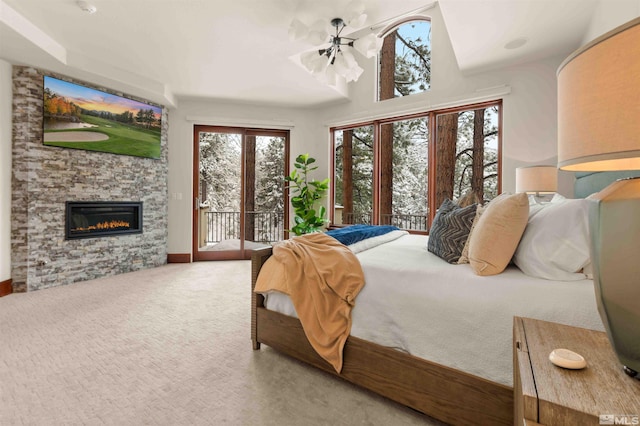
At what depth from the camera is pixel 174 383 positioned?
170 cm

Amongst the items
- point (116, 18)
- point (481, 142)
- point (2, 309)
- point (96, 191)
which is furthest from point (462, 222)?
point (96, 191)

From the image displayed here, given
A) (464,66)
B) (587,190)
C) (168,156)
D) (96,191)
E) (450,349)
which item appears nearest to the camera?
(450,349)

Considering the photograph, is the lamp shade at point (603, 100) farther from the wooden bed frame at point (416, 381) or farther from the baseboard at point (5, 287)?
the baseboard at point (5, 287)

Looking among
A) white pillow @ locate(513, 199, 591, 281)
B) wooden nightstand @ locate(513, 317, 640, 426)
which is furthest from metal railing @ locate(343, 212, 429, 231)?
wooden nightstand @ locate(513, 317, 640, 426)

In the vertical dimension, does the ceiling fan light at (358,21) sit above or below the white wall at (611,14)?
above

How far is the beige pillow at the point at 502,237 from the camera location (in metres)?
1.42

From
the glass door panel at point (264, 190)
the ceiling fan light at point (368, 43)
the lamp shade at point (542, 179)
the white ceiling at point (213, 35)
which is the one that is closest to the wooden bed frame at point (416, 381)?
the lamp shade at point (542, 179)

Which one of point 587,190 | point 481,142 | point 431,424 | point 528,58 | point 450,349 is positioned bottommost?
point 431,424

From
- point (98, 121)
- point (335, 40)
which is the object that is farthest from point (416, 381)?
point (98, 121)

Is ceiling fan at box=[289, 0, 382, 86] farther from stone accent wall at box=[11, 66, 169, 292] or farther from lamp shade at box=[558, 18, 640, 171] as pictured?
stone accent wall at box=[11, 66, 169, 292]

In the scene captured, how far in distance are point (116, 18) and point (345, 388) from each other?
3.64 meters

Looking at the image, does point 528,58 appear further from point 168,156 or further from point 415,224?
point 168,156

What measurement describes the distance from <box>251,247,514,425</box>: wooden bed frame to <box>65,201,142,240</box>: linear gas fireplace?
11.6 ft

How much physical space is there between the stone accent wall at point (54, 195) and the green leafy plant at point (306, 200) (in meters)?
2.36
